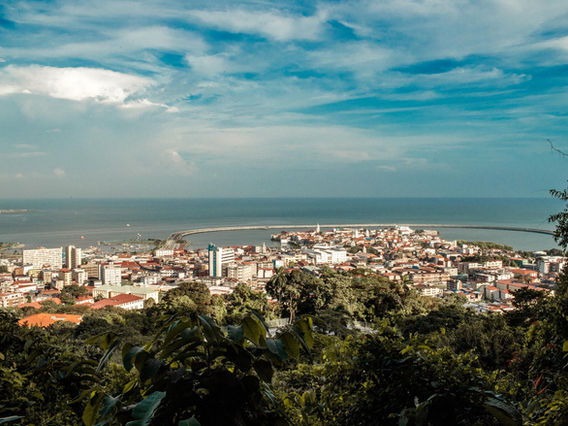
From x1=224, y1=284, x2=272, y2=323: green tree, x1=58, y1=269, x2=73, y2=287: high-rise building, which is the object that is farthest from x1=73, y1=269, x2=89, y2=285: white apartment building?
x1=224, y1=284, x2=272, y2=323: green tree

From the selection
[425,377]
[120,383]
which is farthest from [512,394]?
[120,383]

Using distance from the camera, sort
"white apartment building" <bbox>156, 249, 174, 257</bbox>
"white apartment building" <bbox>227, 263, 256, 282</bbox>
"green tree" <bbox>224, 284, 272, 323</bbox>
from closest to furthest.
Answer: "green tree" <bbox>224, 284, 272, 323</bbox>
"white apartment building" <bbox>227, 263, 256, 282</bbox>
"white apartment building" <bbox>156, 249, 174, 257</bbox>

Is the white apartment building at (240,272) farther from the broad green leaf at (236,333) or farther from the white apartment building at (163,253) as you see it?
the broad green leaf at (236,333)

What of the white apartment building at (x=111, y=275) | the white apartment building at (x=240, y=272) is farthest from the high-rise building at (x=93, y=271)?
the white apartment building at (x=240, y=272)

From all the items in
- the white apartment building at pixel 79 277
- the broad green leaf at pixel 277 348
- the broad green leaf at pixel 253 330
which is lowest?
the white apartment building at pixel 79 277

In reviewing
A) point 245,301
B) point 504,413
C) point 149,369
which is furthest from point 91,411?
point 245,301

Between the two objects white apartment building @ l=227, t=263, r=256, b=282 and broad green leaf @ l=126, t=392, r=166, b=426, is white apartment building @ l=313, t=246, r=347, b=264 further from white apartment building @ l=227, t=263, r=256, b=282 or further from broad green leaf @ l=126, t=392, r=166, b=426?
broad green leaf @ l=126, t=392, r=166, b=426

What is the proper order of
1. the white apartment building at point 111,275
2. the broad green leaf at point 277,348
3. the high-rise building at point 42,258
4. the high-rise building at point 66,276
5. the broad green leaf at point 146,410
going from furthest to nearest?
the high-rise building at point 42,258 < the white apartment building at point 111,275 < the high-rise building at point 66,276 < the broad green leaf at point 277,348 < the broad green leaf at point 146,410
